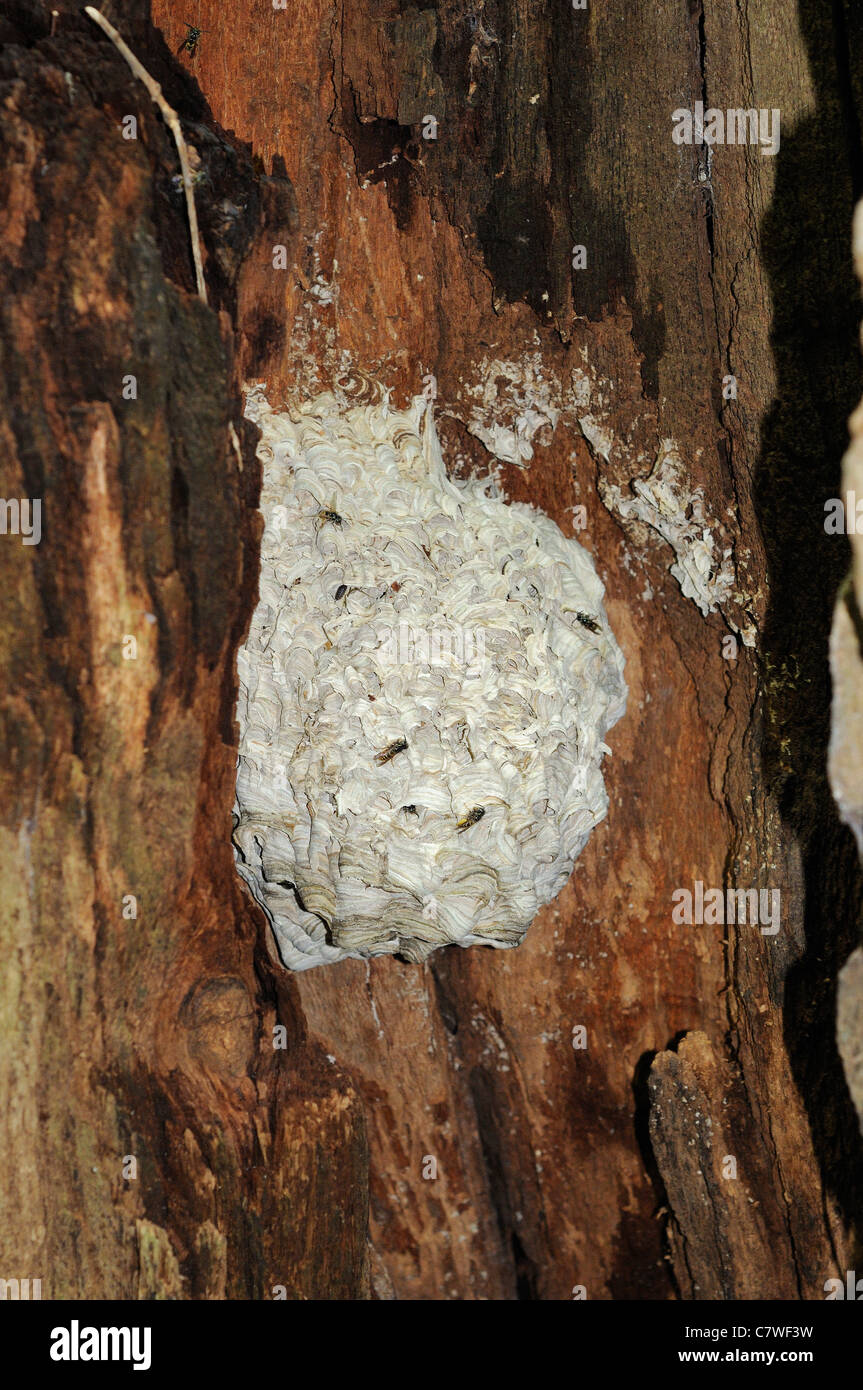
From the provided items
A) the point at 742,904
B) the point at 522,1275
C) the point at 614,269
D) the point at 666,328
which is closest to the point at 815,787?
the point at 742,904

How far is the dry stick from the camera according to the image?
2229mm

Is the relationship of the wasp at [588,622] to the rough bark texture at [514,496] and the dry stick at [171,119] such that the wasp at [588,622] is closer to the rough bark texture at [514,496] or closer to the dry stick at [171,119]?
the rough bark texture at [514,496]

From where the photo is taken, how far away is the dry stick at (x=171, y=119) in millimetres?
2229

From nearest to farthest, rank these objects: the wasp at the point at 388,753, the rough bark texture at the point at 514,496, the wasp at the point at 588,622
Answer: the rough bark texture at the point at 514,496 → the wasp at the point at 388,753 → the wasp at the point at 588,622

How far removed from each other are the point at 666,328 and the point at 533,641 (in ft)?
3.11

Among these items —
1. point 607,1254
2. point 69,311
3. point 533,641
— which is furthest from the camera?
point 607,1254

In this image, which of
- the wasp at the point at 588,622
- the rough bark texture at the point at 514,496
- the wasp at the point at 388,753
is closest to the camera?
the rough bark texture at the point at 514,496

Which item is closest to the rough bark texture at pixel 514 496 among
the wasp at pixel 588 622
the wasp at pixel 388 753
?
the wasp at pixel 588 622

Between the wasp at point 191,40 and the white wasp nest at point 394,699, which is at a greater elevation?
the wasp at point 191,40

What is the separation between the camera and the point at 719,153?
2592 millimetres

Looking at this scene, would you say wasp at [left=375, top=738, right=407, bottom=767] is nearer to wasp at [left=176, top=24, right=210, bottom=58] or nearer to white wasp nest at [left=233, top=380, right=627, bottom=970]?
white wasp nest at [left=233, top=380, right=627, bottom=970]

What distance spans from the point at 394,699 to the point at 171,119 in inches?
58.1

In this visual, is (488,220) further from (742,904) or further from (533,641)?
(742,904)

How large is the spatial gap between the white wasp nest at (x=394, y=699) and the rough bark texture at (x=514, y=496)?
0.40 ft
